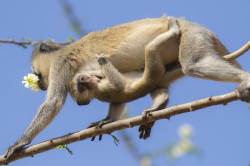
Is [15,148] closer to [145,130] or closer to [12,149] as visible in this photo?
[12,149]

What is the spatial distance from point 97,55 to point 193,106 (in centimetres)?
308

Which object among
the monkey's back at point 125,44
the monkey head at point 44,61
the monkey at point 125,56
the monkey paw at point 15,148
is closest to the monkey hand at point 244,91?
the monkey at point 125,56

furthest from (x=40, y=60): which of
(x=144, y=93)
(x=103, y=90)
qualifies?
(x=144, y=93)

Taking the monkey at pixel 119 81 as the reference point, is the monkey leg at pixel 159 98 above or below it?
below

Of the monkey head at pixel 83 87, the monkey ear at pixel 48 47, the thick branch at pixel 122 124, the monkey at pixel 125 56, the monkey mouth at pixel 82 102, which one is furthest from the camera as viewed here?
the monkey ear at pixel 48 47

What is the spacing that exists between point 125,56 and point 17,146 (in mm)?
2551

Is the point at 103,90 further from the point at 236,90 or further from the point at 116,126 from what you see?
the point at 236,90

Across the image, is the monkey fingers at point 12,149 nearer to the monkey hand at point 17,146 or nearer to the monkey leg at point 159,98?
the monkey hand at point 17,146

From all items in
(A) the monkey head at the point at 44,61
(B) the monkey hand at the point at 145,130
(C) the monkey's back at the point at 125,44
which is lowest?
(B) the monkey hand at the point at 145,130

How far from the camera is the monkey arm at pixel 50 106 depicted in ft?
23.7

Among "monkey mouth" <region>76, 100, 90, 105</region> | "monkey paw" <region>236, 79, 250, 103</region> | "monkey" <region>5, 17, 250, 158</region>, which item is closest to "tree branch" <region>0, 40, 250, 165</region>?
"monkey paw" <region>236, 79, 250, 103</region>

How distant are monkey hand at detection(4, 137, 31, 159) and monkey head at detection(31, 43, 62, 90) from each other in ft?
6.26

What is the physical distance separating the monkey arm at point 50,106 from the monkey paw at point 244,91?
3241 millimetres

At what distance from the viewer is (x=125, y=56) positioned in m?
8.14
